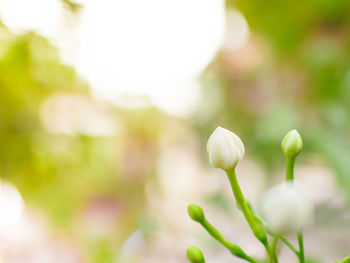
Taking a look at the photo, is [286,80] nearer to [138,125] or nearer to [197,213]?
[138,125]

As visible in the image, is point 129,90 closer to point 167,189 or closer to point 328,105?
point 167,189

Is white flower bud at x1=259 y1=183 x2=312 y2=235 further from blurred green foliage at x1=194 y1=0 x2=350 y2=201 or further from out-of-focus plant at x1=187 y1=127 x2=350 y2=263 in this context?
blurred green foliage at x1=194 y1=0 x2=350 y2=201

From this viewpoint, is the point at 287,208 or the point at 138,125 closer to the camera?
the point at 287,208

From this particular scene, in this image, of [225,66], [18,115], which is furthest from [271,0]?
[18,115]

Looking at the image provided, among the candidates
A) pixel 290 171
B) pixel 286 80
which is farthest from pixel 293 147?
pixel 286 80

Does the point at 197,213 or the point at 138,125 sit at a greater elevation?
the point at 138,125
